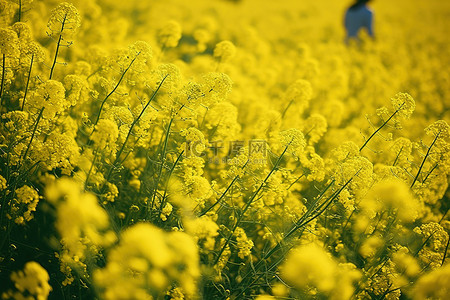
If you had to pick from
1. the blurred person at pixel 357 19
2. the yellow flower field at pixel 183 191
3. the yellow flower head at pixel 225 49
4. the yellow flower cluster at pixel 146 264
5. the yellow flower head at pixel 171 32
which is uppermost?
the blurred person at pixel 357 19

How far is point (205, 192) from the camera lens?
2.77 meters

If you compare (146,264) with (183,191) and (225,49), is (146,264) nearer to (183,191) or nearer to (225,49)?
(183,191)

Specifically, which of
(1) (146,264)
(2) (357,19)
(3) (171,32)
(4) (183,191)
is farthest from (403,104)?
(2) (357,19)

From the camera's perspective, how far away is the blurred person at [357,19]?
33.0 feet

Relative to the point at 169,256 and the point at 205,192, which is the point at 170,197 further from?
the point at 169,256

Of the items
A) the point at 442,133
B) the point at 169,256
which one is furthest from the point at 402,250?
the point at 169,256

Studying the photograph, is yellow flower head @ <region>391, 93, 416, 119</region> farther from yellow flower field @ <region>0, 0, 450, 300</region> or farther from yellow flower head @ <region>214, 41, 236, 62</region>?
yellow flower head @ <region>214, 41, 236, 62</region>

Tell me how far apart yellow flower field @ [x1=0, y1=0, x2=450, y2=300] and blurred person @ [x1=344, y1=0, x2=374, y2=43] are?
20.2 feet

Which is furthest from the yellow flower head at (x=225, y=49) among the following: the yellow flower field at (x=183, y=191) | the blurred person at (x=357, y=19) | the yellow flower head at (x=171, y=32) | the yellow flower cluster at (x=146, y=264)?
the blurred person at (x=357, y=19)

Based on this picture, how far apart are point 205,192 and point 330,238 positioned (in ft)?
4.48

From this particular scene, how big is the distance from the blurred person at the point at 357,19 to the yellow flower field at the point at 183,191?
20.2 ft

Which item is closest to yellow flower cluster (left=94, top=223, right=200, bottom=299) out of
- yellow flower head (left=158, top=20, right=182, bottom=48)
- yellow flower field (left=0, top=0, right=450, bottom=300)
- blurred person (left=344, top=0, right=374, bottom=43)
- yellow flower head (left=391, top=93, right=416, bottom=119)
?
yellow flower field (left=0, top=0, right=450, bottom=300)

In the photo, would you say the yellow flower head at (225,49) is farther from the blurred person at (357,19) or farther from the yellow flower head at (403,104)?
the blurred person at (357,19)

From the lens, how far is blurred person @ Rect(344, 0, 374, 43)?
1005 centimetres
